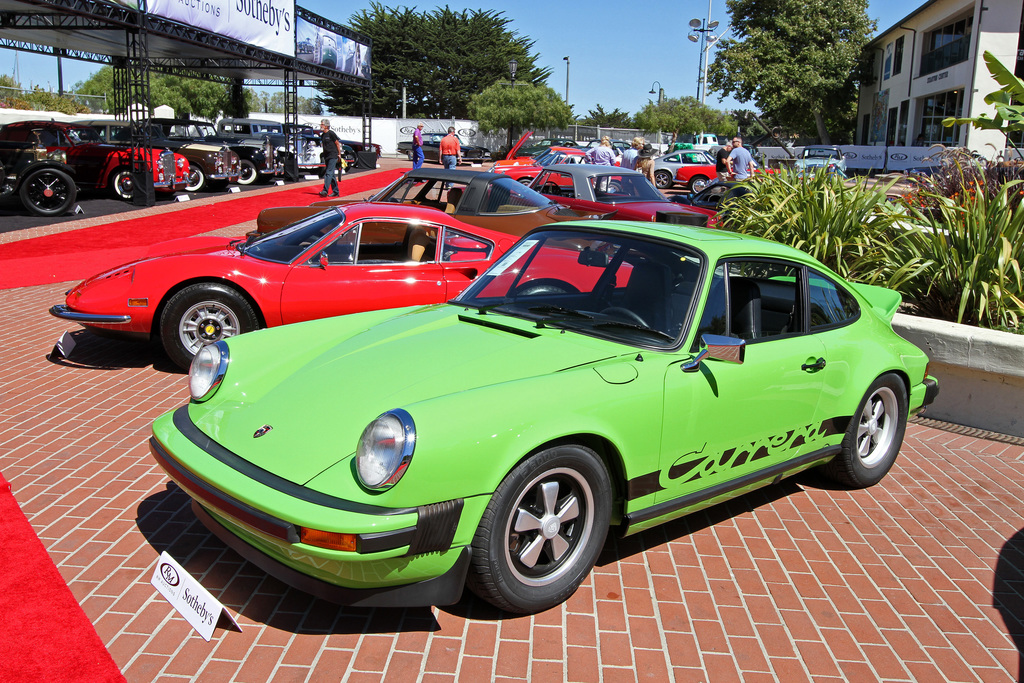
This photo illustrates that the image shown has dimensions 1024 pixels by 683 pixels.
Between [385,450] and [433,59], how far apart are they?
67502 mm

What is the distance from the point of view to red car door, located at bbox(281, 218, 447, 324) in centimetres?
603

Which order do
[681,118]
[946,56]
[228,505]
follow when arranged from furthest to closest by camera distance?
[681,118], [946,56], [228,505]

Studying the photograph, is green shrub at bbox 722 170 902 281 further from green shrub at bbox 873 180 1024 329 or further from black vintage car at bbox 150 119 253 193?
black vintage car at bbox 150 119 253 193

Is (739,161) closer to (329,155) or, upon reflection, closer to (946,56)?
(329,155)

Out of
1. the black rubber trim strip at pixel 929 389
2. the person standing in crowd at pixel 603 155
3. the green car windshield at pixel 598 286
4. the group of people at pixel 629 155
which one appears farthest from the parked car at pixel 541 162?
the green car windshield at pixel 598 286

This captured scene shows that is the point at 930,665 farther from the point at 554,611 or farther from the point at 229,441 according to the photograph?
the point at 229,441

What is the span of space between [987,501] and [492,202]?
5.92 metres

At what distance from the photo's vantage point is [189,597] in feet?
9.79

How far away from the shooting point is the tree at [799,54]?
44.4m

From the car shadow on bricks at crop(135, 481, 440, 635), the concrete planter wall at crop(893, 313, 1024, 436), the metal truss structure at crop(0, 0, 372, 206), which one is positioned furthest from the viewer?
the metal truss structure at crop(0, 0, 372, 206)

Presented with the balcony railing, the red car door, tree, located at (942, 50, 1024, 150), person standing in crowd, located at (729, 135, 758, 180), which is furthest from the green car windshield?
the balcony railing

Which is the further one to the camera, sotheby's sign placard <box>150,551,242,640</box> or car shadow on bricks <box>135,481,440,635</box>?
car shadow on bricks <box>135,481,440,635</box>

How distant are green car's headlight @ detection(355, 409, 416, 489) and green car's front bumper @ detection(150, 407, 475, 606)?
10 cm

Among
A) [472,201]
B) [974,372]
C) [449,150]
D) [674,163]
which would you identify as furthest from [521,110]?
[974,372]
